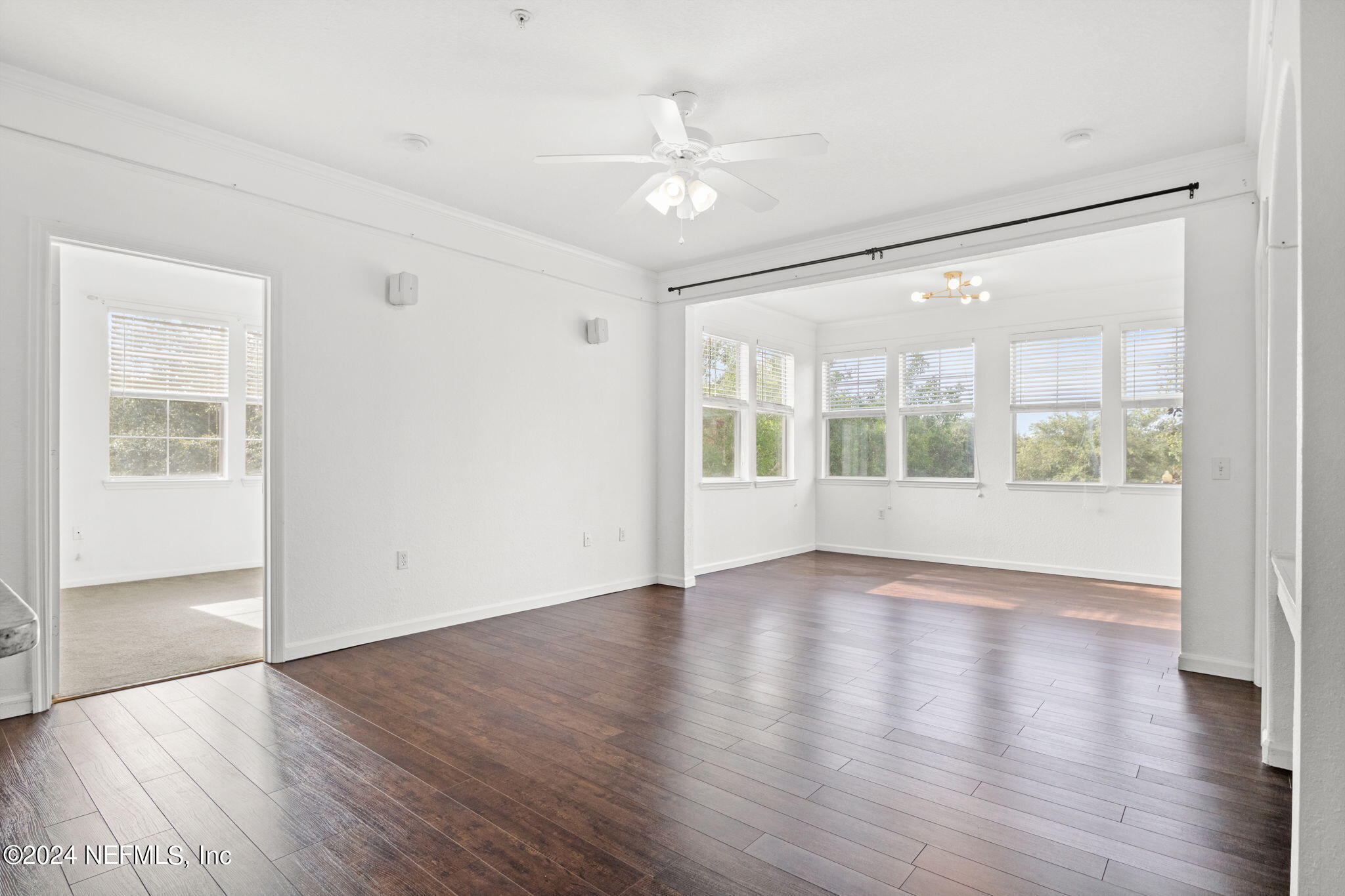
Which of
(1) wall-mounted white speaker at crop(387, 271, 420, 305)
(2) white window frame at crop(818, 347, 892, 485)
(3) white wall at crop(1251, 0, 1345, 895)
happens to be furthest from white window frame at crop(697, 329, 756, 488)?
(3) white wall at crop(1251, 0, 1345, 895)

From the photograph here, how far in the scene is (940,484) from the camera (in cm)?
755

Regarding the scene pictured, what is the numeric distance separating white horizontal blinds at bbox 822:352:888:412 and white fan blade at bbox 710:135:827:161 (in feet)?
17.4

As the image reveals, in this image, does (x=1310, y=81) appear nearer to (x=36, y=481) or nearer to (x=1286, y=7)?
(x=1286, y=7)

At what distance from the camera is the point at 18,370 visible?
10.0 feet

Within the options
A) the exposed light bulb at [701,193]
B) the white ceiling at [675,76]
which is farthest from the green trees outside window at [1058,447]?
the exposed light bulb at [701,193]

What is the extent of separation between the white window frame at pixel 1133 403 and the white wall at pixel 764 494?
3119 mm

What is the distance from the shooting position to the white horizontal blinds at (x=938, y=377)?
743cm

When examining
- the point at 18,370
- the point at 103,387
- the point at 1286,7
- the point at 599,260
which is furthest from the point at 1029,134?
the point at 103,387

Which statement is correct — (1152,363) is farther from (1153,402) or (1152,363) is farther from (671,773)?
(671,773)

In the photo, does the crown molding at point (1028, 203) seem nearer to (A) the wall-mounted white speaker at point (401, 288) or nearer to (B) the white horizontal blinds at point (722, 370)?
(B) the white horizontal blinds at point (722, 370)

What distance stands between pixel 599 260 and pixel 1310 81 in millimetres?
4890

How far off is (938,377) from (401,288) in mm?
5571

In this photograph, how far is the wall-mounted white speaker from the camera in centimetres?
434

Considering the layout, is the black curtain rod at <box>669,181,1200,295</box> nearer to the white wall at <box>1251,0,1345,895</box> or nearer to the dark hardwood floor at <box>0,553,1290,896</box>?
the dark hardwood floor at <box>0,553,1290,896</box>
